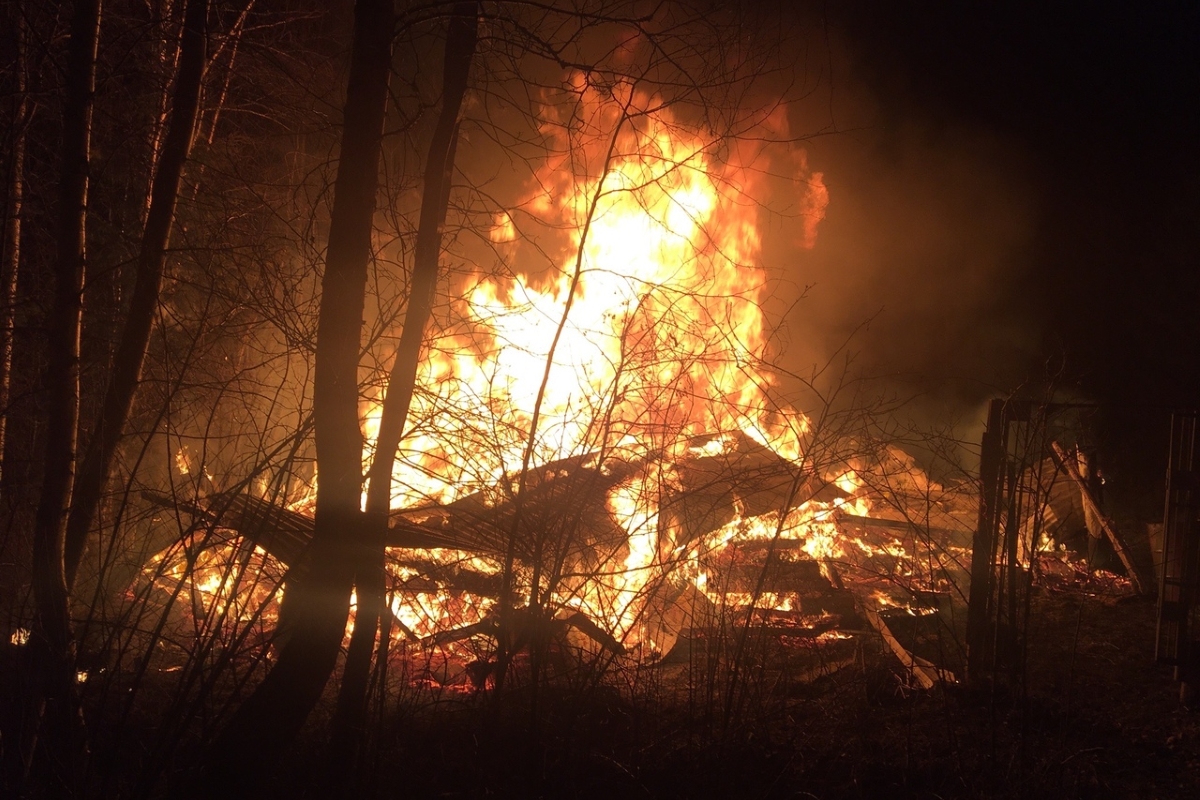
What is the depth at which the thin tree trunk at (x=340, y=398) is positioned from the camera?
381 centimetres

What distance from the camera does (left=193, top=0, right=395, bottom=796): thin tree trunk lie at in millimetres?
3812

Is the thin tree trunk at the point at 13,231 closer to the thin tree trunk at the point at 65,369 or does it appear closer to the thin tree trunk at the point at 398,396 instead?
the thin tree trunk at the point at 65,369

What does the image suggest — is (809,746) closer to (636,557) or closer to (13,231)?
(636,557)

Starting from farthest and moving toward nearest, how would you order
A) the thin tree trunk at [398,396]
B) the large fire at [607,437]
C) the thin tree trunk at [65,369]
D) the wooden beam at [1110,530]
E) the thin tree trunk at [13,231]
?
the wooden beam at [1110,530] < the thin tree trunk at [13,231] < the large fire at [607,437] < the thin tree trunk at [65,369] < the thin tree trunk at [398,396]

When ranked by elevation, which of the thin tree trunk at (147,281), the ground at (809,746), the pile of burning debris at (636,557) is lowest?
the ground at (809,746)

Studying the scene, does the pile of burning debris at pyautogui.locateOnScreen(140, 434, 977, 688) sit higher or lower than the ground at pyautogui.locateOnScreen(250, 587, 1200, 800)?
higher

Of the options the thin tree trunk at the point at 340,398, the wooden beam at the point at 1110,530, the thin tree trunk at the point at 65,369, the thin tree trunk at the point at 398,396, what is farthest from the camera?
the wooden beam at the point at 1110,530

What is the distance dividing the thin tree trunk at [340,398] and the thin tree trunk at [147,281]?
1.52 metres

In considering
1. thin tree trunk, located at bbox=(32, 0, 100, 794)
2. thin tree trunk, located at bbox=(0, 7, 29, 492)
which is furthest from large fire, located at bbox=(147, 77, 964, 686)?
thin tree trunk, located at bbox=(0, 7, 29, 492)

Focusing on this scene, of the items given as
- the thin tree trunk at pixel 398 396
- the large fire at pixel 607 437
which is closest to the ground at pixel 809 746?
the thin tree trunk at pixel 398 396

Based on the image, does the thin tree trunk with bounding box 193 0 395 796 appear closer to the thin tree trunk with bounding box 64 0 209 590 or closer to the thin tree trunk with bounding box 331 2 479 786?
the thin tree trunk with bounding box 331 2 479 786

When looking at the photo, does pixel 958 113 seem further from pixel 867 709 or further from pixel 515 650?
pixel 515 650

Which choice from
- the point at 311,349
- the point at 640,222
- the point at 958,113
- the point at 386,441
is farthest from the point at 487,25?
the point at 958,113

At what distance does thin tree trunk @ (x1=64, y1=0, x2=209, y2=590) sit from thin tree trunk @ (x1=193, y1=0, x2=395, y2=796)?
4.99 feet
